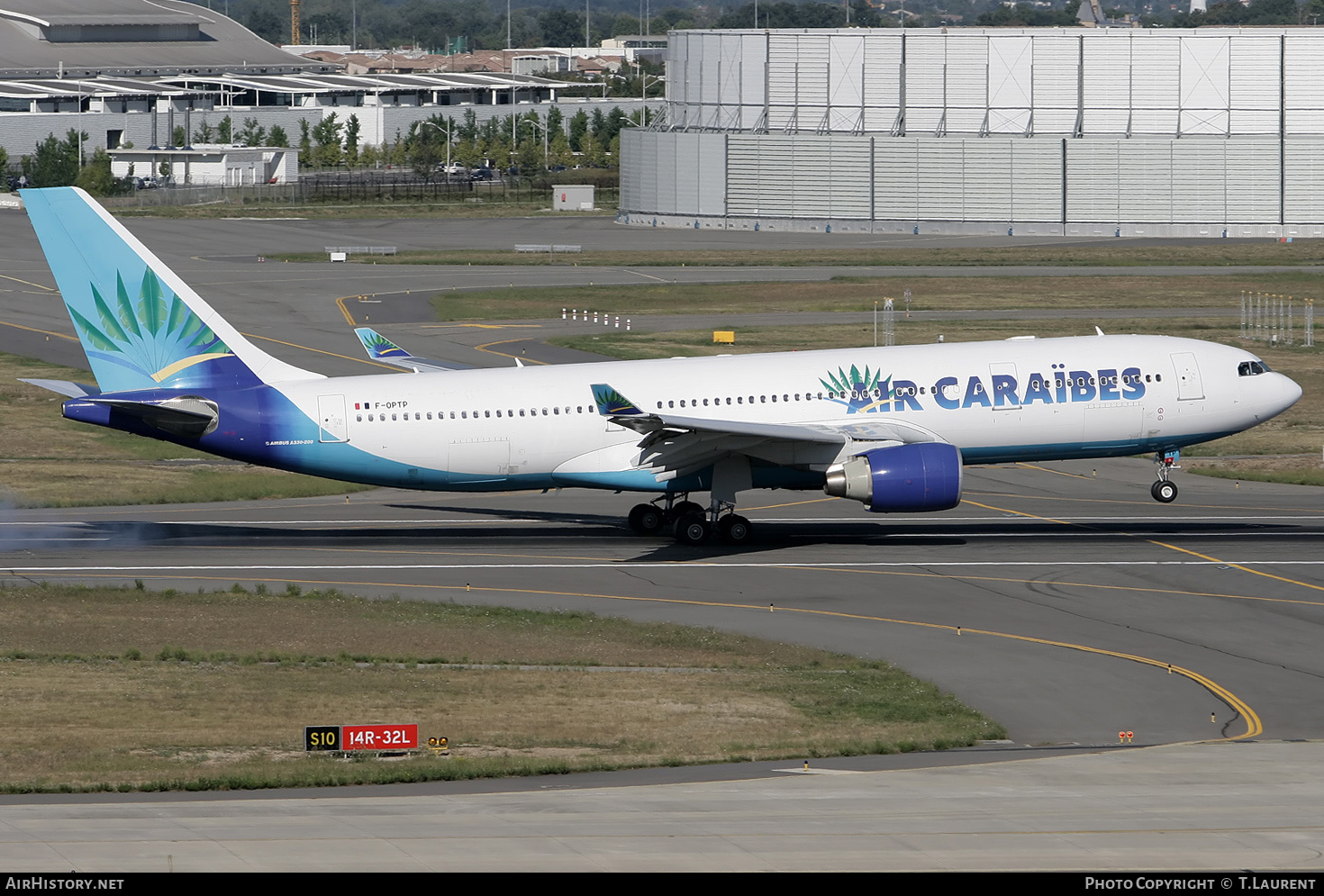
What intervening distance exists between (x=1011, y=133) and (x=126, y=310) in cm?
11196

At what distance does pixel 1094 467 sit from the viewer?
58.7m

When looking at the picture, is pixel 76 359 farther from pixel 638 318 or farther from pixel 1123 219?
pixel 1123 219

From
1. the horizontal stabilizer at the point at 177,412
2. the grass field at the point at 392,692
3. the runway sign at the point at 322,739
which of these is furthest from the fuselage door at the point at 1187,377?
the runway sign at the point at 322,739

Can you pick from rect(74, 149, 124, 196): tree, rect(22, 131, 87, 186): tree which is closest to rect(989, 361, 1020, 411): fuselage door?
rect(22, 131, 87, 186): tree

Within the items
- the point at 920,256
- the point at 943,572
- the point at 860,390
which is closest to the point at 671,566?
the point at 943,572

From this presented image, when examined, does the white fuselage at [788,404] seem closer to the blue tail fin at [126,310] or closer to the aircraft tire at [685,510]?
the aircraft tire at [685,510]

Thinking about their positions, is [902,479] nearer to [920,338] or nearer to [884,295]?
[920,338]

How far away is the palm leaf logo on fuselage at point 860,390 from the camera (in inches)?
1794

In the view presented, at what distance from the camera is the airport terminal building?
449ft

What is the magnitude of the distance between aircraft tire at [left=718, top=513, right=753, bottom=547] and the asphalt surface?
0.94 metres

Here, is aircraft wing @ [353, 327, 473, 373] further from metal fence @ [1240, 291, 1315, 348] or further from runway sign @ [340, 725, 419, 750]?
metal fence @ [1240, 291, 1315, 348]

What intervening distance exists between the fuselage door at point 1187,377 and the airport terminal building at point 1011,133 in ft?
318
